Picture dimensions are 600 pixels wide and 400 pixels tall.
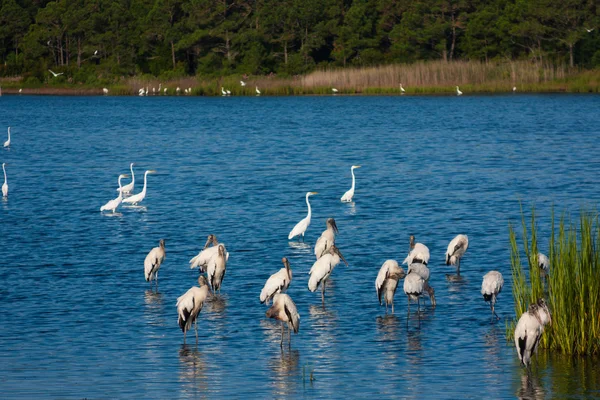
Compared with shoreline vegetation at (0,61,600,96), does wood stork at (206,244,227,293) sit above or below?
below

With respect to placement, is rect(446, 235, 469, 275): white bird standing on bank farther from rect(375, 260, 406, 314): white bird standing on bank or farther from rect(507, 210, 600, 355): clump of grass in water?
rect(507, 210, 600, 355): clump of grass in water

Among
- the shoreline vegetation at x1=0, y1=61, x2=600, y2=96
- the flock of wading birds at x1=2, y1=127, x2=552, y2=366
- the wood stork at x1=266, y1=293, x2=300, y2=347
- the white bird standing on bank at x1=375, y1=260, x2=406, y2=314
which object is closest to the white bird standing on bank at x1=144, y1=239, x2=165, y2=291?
the flock of wading birds at x1=2, y1=127, x2=552, y2=366

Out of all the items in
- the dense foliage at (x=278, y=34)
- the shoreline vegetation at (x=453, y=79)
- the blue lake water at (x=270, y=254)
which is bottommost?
the blue lake water at (x=270, y=254)

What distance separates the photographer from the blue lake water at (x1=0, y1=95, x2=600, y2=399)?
34.3 feet

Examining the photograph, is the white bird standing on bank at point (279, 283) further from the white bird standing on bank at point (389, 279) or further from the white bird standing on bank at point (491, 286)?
the white bird standing on bank at point (491, 286)

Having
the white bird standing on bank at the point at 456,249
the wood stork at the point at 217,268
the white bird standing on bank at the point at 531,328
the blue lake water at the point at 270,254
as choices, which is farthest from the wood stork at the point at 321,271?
the white bird standing on bank at the point at 531,328

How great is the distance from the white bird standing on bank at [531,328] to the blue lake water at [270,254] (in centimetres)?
36

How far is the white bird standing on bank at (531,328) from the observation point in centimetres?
972

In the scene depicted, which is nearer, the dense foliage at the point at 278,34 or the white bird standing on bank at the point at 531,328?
Answer: the white bird standing on bank at the point at 531,328

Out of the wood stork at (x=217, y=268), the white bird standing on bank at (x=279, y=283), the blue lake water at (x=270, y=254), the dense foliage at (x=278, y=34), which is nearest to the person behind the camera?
the blue lake water at (x=270, y=254)

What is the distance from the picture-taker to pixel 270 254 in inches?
691

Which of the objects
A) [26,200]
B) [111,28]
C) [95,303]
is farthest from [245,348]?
[111,28]

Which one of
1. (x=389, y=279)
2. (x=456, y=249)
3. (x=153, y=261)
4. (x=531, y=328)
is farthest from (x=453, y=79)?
(x=531, y=328)

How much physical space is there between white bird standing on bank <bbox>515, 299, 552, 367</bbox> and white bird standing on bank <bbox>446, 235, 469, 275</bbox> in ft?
16.5
